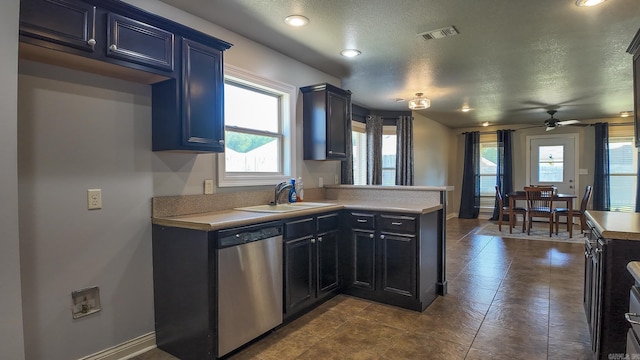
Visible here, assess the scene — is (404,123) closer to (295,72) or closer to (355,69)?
(355,69)

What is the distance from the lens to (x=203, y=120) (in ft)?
7.78

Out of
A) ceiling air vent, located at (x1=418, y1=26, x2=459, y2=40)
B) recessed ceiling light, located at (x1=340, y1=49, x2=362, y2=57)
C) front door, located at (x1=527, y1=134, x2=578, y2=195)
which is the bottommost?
front door, located at (x1=527, y1=134, x2=578, y2=195)

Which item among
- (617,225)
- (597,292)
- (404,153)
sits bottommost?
(597,292)

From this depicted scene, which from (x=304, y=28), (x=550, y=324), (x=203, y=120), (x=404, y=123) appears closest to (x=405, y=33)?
(x=304, y=28)

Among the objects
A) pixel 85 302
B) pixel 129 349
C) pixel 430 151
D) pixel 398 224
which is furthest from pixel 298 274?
pixel 430 151

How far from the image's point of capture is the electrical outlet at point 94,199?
2.08m

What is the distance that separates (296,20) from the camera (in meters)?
2.67

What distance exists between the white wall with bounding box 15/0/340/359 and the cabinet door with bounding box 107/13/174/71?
33 cm

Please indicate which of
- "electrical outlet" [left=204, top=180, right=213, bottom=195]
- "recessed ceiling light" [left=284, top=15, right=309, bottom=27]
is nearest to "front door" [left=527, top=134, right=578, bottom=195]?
"recessed ceiling light" [left=284, top=15, right=309, bottom=27]

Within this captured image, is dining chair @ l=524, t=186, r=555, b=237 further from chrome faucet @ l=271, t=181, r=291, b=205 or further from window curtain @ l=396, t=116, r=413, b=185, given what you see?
chrome faucet @ l=271, t=181, r=291, b=205

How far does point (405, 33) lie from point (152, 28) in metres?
1.92

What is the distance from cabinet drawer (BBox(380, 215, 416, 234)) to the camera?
9.68 ft

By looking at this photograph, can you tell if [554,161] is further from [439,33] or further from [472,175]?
[439,33]

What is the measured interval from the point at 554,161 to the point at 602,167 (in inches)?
34.3
